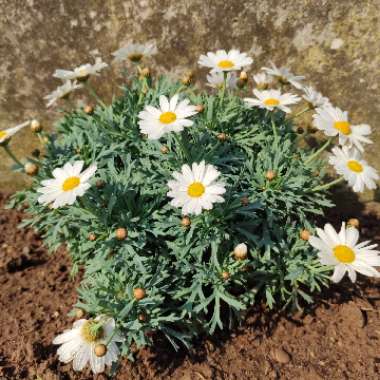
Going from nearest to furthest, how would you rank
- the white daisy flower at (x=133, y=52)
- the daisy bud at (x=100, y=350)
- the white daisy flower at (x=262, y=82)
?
the daisy bud at (x=100, y=350) → the white daisy flower at (x=133, y=52) → the white daisy flower at (x=262, y=82)

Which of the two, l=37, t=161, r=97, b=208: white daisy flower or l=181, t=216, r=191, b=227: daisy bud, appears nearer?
l=37, t=161, r=97, b=208: white daisy flower

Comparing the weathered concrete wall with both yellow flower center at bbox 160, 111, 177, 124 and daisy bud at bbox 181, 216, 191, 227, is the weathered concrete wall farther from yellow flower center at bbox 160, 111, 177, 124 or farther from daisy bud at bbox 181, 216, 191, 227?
daisy bud at bbox 181, 216, 191, 227

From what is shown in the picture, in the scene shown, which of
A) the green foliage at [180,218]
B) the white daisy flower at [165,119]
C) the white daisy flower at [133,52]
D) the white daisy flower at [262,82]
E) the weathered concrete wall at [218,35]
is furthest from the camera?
the weathered concrete wall at [218,35]

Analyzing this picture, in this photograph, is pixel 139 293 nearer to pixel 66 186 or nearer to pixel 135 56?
pixel 66 186

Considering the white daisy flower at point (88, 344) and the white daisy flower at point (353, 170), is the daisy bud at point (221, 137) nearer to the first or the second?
the white daisy flower at point (353, 170)

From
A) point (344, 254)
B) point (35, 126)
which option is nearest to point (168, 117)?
point (35, 126)

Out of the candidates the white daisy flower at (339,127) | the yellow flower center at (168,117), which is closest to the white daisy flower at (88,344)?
the yellow flower center at (168,117)

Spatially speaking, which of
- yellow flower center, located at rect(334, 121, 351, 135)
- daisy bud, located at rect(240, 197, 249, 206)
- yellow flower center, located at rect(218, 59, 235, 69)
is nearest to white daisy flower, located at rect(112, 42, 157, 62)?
yellow flower center, located at rect(218, 59, 235, 69)

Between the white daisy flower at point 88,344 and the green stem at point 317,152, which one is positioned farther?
the green stem at point 317,152
